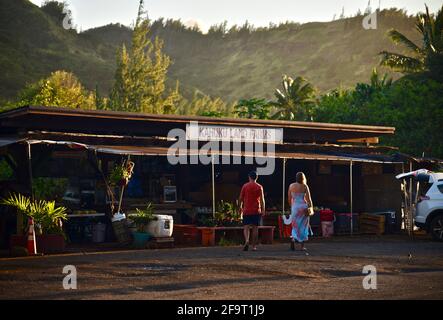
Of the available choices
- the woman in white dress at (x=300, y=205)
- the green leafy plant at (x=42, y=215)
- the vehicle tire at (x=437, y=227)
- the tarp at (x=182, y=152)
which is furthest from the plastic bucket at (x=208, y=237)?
the vehicle tire at (x=437, y=227)

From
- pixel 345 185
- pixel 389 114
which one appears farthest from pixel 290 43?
pixel 345 185

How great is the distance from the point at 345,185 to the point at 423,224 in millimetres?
5929

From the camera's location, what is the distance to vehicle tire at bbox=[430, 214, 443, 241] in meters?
23.1

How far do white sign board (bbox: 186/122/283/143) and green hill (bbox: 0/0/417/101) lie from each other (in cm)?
8668

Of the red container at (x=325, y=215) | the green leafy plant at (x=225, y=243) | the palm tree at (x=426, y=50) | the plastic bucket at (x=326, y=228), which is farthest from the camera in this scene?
the palm tree at (x=426, y=50)

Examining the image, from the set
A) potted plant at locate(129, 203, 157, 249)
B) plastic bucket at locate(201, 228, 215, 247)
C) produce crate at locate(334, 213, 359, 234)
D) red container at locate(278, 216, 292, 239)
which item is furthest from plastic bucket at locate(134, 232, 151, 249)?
produce crate at locate(334, 213, 359, 234)

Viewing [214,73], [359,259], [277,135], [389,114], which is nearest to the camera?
[359,259]

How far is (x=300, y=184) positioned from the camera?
18.2 metres

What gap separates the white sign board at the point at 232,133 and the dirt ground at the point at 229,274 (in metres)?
6.12

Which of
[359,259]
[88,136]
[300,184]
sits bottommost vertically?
[359,259]

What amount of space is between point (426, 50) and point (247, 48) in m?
120

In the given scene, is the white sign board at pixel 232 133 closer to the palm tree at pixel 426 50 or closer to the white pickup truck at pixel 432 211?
the white pickup truck at pixel 432 211

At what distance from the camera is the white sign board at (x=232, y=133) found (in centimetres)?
2481
